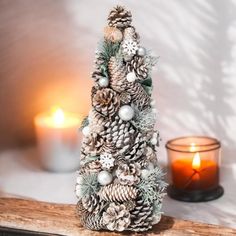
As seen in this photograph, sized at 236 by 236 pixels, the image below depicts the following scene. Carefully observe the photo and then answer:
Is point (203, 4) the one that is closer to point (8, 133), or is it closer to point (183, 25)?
point (183, 25)

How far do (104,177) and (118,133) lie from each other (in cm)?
7

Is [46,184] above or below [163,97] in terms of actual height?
below

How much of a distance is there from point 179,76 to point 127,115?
1.13ft

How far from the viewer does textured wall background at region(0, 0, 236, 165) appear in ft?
3.39

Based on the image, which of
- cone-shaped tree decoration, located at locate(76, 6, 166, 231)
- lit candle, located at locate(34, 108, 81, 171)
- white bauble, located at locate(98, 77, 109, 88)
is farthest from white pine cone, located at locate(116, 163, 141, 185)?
lit candle, located at locate(34, 108, 81, 171)

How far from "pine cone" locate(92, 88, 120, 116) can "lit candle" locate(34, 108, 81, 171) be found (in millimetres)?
320

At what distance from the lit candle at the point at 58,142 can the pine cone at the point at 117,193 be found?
32 centimetres

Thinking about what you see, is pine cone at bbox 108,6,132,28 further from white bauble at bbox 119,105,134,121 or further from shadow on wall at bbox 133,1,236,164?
shadow on wall at bbox 133,1,236,164

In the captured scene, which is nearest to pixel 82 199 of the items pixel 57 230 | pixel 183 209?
pixel 57 230

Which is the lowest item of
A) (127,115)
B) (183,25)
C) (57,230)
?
(57,230)

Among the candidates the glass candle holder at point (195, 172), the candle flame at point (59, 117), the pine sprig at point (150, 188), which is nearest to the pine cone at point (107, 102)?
the pine sprig at point (150, 188)

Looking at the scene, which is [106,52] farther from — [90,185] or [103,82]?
[90,185]

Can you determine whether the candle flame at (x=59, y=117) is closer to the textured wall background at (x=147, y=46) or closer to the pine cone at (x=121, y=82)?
the textured wall background at (x=147, y=46)

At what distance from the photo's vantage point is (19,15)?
1129 mm
